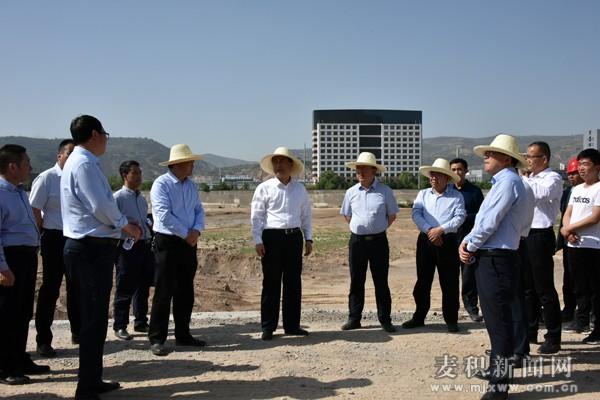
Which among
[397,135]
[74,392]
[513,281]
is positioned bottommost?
[74,392]

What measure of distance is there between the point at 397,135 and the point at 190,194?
125959 millimetres

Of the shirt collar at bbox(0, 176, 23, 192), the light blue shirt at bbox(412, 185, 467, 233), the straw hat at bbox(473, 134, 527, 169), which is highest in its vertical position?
the straw hat at bbox(473, 134, 527, 169)

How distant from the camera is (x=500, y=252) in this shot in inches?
188

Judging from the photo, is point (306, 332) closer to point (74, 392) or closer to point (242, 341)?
point (242, 341)

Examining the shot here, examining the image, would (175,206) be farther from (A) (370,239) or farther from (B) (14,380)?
(A) (370,239)

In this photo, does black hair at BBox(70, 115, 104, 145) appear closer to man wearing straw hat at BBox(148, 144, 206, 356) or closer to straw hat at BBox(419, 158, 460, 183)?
man wearing straw hat at BBox(148, 144, 206, 356)

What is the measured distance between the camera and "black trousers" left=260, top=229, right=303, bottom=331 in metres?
6.74

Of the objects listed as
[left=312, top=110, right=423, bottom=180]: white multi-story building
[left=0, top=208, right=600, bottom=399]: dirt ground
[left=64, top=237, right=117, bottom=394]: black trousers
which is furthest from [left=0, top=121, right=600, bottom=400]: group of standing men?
[left=312, top=110, right=423, bottom=180]: white multi-story building

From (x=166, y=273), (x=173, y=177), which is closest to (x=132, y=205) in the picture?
(x=173, y=177)

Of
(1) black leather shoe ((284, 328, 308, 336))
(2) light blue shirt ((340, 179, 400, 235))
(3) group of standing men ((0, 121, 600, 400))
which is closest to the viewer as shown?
(3) group of standing men ((0, 121, 600, 400))

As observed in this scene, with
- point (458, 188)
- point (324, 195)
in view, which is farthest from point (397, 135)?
point (458, 188)

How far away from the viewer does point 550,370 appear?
5387 mm

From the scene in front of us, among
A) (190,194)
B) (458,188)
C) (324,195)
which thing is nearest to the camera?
(190,194)

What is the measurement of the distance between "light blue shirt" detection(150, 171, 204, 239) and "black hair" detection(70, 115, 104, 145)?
1.37 m
